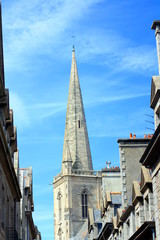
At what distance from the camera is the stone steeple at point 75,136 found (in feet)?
481

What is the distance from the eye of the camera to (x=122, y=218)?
112ft

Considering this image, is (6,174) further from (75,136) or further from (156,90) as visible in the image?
(75,136)

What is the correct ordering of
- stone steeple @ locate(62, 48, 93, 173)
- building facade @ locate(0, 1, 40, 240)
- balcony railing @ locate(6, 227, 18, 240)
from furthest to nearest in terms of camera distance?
stone steeple @ locate(62, 48, 93, 173), balcony railing @ locate(6, 227, 18, 240), building facade @ locate(0, 1, 40, 240)

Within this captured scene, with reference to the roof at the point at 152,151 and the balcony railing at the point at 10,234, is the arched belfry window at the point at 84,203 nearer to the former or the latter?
the balcony railing at the point at 10,234

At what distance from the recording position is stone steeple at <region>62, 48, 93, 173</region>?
147m

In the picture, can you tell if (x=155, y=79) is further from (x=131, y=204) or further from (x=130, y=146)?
(x=130, y=146)

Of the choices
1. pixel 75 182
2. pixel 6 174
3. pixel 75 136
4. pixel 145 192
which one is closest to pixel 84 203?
pixel 75 182

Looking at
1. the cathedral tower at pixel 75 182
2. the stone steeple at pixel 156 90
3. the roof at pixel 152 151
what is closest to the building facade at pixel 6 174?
the roof at pixel 152 151

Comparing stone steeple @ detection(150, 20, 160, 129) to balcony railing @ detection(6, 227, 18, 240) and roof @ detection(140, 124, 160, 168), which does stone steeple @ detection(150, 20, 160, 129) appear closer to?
roof @ detection(140, 124, 160, 168)

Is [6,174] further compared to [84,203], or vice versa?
[84,203]

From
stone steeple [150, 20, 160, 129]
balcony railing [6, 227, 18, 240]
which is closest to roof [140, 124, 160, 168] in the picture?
stone steeple [150, 20, 160, 129]

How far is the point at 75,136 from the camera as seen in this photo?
490 feet

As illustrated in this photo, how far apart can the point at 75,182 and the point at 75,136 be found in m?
11.9

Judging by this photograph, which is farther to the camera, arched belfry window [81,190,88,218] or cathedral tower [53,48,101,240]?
arched belfry window [81,190,88,218]
